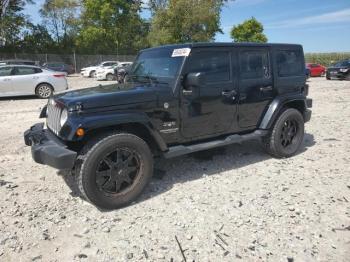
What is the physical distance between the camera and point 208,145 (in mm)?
4891

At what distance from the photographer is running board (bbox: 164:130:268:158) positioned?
451 cm

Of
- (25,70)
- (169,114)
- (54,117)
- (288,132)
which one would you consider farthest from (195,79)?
(25,70)

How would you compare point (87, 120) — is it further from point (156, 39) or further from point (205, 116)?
point (156, 39)

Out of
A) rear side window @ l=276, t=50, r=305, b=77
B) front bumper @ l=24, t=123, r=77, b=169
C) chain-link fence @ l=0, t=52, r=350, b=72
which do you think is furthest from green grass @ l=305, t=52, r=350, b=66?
front bumper @ l=24, t=123, r=77, b=169

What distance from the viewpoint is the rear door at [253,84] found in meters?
5.22

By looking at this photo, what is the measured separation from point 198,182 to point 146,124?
1.24 meters

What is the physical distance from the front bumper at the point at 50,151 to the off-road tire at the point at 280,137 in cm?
331

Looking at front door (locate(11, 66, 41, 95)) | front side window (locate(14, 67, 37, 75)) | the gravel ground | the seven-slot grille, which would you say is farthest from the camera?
front side window (locate(14, 67, 37, 75))

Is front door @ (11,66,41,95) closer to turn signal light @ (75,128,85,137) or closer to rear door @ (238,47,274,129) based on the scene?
rear door @ (238,47,274,129)

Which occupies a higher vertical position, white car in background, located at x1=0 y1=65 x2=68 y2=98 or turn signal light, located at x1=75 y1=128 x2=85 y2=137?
white car in background, located at x1=0 y1=65 x2=68 y2=98

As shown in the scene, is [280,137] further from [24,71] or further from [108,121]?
[24,71]

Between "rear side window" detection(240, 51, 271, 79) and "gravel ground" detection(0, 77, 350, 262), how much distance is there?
1427 mm

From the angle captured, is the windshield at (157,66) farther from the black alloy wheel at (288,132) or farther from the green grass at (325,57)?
the green grass at (325,57)

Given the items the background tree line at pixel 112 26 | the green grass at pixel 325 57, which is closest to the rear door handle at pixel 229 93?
the background tree line at pixel 112 26
